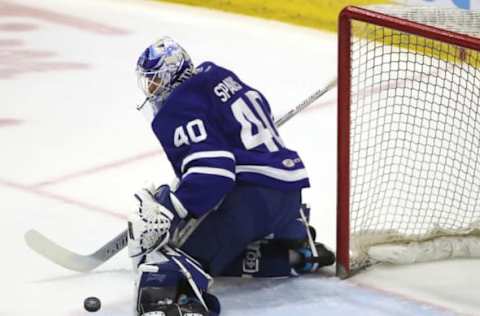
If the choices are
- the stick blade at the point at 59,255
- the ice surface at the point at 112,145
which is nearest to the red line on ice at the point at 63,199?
the ice surface at the point at 112,145

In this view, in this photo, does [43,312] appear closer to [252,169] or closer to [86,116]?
[252,169]

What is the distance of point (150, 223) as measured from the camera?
2.51 m

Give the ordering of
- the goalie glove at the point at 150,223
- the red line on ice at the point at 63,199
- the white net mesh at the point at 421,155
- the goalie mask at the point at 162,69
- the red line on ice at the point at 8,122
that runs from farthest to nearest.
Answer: the red line on ice at the point at 8,122
the red line on ice at the point at 63,199
the white net mesh at the point at 421,155
the goalie mask at the point at 162,69
the goalie glove at the point at 150,223

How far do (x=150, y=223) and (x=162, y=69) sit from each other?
1.10 feet

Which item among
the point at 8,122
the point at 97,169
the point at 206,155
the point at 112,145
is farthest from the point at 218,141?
the point at 8,122

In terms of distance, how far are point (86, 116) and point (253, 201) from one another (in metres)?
1.65

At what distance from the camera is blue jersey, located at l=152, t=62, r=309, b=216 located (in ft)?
8.27

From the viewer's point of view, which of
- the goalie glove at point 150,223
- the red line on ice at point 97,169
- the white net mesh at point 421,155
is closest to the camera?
the goalie glove at point 150,223

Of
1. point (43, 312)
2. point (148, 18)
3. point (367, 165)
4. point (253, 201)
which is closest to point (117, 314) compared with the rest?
point (43, 312)

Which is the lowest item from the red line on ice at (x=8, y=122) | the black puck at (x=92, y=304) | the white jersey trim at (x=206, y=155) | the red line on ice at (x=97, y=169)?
the black puck at (x=92, y=304)

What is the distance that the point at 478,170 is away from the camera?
2.95 meters

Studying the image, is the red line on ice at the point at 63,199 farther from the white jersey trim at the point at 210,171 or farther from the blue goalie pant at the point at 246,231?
the white jersey trim at the point at 210,171

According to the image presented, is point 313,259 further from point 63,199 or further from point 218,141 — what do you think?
point 63,199

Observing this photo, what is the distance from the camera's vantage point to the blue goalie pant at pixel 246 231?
266cm
